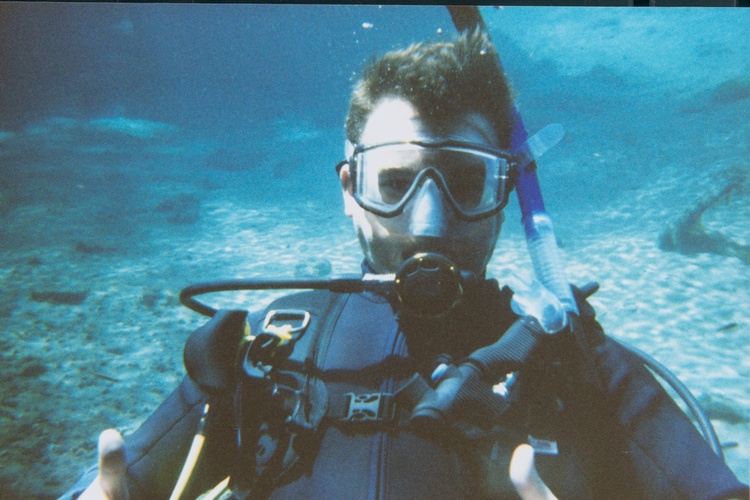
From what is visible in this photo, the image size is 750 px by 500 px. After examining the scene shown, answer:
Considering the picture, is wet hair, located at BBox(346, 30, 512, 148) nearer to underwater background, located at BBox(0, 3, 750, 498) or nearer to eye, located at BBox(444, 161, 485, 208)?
eye, located at BBox(444, 161, 485, 208)

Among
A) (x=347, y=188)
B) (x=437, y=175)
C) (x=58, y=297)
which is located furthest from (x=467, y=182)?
(x=58, y=297)

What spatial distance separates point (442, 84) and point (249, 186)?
19.1m

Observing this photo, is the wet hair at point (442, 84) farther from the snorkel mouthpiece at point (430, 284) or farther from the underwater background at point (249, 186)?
the snorkel mouthpiece at point (430, 284)

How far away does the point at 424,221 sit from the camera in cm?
168

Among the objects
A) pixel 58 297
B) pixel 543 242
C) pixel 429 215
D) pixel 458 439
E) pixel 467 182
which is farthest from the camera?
pixel 58 297

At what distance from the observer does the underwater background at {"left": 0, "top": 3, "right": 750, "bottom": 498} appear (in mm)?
5371

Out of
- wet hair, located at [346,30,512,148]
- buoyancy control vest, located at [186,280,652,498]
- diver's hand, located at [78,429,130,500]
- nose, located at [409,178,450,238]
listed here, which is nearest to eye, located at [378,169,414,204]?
nose, located at [409,178,450,238]

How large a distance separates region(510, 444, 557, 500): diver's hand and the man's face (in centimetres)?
84

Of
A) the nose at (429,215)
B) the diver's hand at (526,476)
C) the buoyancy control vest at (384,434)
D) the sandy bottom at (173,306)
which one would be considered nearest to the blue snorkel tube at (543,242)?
the buoyancy control vest at (384,434)

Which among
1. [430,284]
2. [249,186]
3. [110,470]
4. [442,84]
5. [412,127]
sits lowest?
[110,470]

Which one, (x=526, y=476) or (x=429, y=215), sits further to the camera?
(x=429, y=215)

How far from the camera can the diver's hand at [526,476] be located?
3.33 ft

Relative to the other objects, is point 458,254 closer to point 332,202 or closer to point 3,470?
point 3,470

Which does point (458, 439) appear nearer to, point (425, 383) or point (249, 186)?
point (425, 383)
